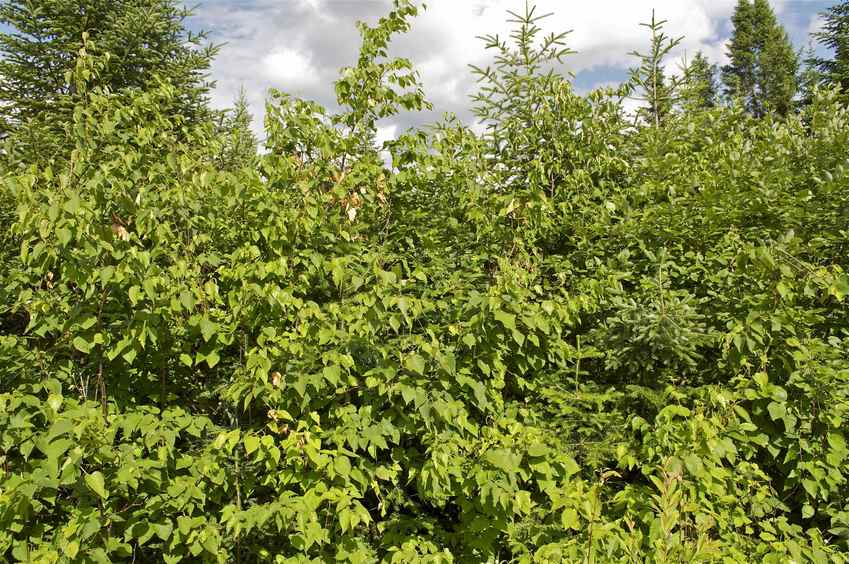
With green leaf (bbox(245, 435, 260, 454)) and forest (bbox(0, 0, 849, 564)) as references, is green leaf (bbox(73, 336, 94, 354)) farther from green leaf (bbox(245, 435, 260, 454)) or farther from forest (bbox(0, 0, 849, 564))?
green leaf (bbox(245, 435, 260, 454))

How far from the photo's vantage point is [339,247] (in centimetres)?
305

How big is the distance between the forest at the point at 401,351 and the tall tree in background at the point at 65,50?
18.2 ft

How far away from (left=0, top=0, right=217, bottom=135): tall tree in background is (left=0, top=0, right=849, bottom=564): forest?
5.53m

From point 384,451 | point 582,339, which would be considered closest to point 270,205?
point 384,451

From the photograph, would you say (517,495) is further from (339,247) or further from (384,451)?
(339,247)

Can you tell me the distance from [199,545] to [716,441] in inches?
90.3

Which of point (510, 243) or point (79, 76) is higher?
point (79, 76)

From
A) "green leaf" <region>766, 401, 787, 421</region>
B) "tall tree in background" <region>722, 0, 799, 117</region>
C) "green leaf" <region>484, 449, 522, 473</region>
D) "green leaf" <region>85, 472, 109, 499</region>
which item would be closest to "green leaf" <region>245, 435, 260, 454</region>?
"green leaf" <region>85, 472, 109, 499</region>

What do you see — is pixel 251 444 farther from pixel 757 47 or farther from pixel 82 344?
pixel 757 47

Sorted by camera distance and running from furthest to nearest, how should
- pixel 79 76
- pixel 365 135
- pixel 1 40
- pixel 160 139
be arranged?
pixel 1 40
pixel 365 135
pixel 160 139
pixel 79 76

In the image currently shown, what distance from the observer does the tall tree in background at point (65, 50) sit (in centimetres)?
798

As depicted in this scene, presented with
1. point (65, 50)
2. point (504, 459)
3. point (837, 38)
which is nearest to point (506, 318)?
point (504, 459)

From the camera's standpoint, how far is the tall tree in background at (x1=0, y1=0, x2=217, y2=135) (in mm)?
7984

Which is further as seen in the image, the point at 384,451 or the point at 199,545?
the point at 384,451
